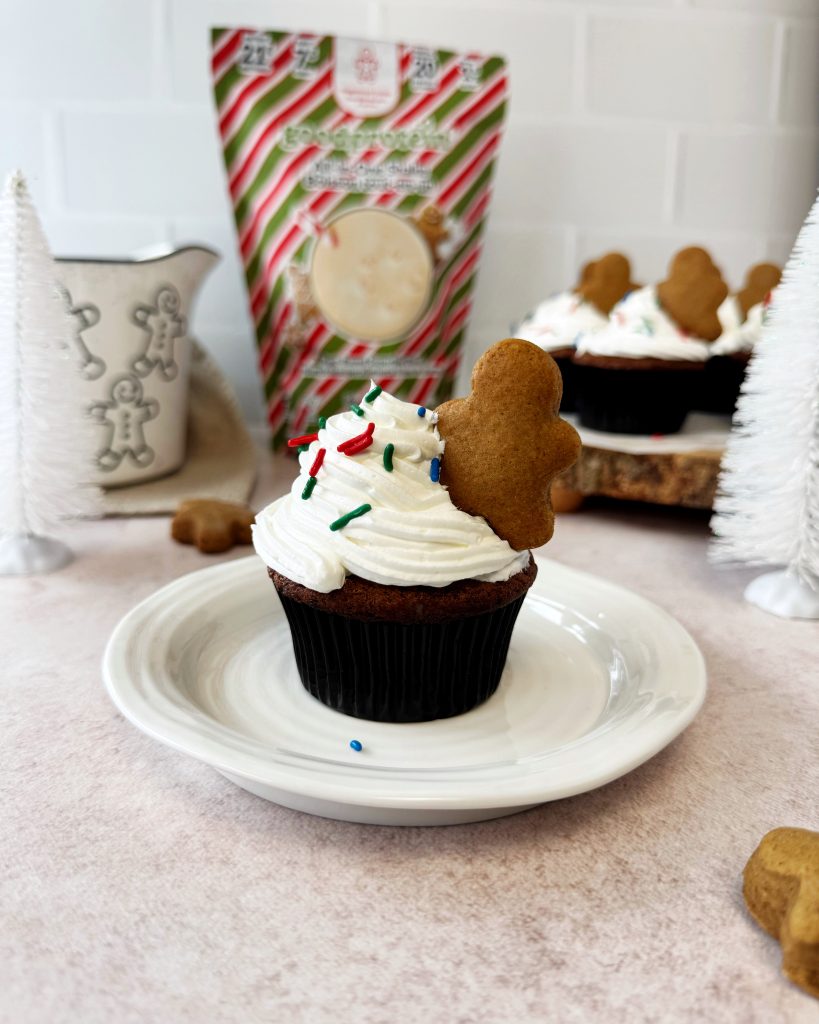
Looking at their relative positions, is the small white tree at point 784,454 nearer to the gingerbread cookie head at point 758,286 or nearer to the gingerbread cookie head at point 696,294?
the gingerbread cookie head at point 696,294

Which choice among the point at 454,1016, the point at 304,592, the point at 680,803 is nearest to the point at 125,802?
the point at 304,592

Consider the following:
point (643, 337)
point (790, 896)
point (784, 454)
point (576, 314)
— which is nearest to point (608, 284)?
point (576, 314)

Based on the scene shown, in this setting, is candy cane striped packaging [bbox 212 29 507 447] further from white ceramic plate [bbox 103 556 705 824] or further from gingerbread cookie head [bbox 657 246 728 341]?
white ceramic plate [bbox 103 556 705 824]

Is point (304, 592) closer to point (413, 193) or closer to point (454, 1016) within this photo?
point (454, 1016)

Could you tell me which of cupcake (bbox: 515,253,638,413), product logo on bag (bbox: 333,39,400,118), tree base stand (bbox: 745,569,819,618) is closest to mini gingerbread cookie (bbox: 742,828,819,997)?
tree base stand (bbox: 745,569,819,618)

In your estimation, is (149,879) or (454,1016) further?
(149,879)

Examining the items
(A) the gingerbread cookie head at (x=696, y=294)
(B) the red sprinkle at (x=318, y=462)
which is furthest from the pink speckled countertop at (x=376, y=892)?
(A) the gingerbread cookie head at (x=696, y=294)
